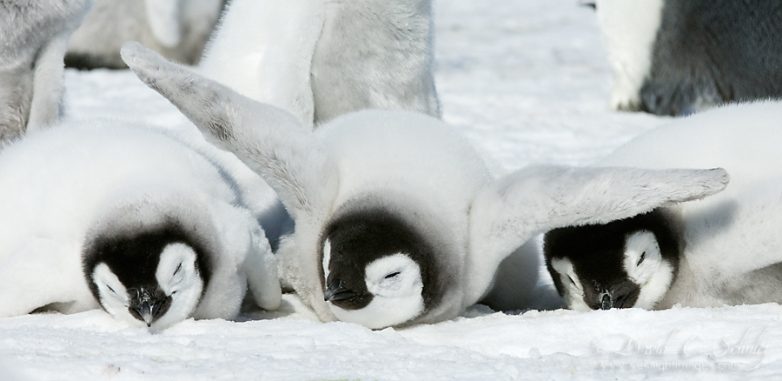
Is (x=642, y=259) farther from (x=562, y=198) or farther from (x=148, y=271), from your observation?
(x=148, y=271)

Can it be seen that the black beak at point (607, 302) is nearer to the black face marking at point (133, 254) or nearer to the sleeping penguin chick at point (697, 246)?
the sleeping penguin chick at point (697, 246)

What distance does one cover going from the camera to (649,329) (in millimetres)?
2527

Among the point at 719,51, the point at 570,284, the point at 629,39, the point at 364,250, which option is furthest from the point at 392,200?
the point at 629,39

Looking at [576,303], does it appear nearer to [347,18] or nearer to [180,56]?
[347,18]

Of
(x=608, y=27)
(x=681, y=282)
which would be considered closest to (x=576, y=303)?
(x=681, y=282)

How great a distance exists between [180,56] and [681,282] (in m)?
5.18

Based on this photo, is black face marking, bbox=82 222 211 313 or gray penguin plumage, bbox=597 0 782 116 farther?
gray penguin plumage, bbox=597 0 782 116

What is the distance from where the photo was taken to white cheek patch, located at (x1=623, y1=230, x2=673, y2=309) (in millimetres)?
2662

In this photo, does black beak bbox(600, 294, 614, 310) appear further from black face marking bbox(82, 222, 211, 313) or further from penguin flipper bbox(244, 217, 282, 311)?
black face marking bbox(82, 222, 211, 313)

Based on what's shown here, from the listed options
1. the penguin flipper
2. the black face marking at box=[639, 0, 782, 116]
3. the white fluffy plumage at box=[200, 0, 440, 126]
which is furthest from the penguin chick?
the penguin flipper

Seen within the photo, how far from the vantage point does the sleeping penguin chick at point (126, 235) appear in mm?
2549

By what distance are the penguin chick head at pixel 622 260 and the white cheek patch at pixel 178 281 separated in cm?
68

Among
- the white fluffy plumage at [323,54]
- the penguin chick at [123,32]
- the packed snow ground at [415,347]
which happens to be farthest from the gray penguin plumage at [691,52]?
the packed snow ground at [415,347]

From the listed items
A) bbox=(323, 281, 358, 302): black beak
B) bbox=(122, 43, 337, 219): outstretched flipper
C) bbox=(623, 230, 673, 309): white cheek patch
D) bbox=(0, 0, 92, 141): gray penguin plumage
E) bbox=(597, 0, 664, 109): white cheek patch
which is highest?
bbox=(122, 43, 337, 219): outstretched flipper
